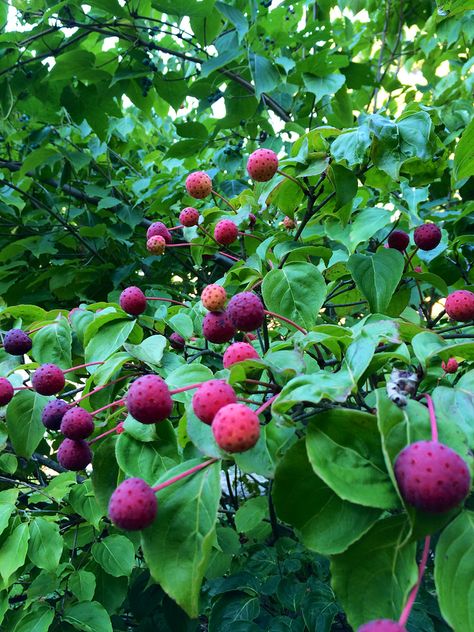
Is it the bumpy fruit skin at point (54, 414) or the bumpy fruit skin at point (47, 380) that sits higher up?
the bumpy fruit skin at point (47, 380)

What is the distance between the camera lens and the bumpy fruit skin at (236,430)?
23.3 inches

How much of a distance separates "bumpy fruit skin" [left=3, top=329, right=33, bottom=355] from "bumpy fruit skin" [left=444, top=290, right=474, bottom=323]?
921 mm

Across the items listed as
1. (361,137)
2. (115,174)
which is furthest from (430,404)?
(115,174)

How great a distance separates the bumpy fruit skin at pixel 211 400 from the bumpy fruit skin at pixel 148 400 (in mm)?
81

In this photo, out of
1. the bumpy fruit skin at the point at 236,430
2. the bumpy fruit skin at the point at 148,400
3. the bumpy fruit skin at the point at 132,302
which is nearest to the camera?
the bumpy fruit skin at the point at 236,430

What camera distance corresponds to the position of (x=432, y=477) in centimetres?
49

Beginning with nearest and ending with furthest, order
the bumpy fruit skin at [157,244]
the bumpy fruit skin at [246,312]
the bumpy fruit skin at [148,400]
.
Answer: the bumpy fruit skin at [148,400] < the bumpy fruit skin at [246,312] < the bumpy fruit skin at [157,244]

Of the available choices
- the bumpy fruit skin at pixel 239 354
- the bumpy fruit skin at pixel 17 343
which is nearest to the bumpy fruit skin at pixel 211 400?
the bumpy fruit skin at pixel 239 354

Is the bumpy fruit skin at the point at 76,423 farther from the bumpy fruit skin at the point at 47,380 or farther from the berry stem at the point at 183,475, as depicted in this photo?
the berry stem at the point at 183,475

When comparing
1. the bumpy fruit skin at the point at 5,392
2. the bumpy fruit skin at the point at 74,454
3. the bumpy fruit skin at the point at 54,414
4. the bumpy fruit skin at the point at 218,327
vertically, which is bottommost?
the bumpy fruit skin at the point at 74,454

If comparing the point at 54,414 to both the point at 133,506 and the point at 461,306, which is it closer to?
the point at 133,506

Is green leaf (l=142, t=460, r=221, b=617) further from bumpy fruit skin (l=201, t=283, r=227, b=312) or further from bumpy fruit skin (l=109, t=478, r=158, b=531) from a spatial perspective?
bumpy fruit skin (l=201, t=283, r=227, b=312)

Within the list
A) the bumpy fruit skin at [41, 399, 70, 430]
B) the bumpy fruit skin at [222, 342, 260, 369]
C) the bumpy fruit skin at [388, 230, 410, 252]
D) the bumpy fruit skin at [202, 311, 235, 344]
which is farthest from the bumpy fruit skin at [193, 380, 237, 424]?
the bumpy fruit skin at [388, 230, 410, 252]

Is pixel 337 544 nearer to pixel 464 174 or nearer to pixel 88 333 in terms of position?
pixel 88 333
